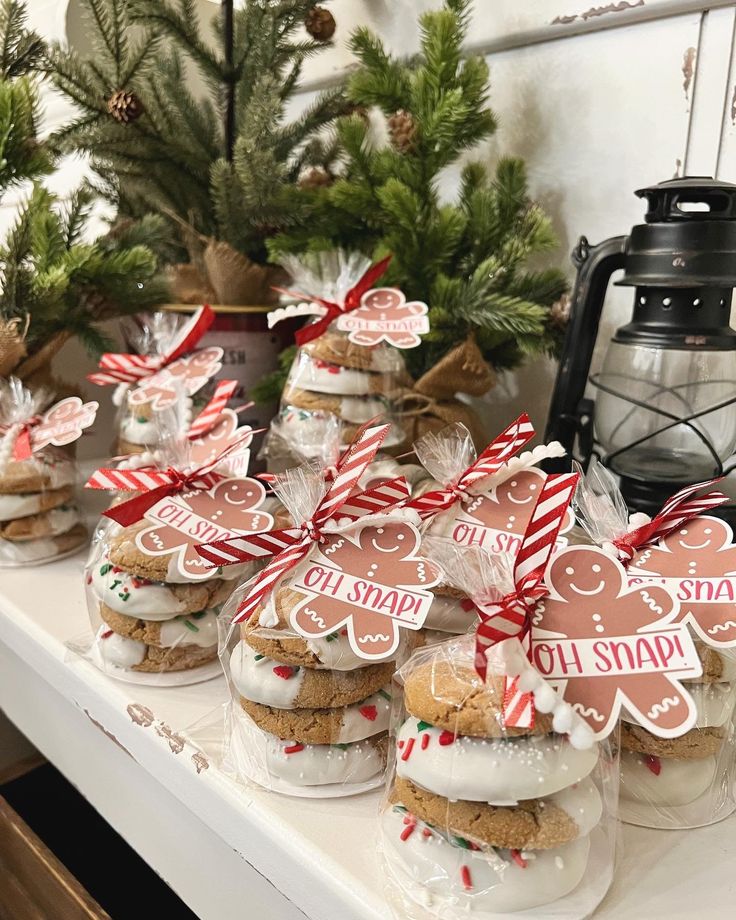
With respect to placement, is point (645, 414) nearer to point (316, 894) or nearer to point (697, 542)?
point (697, 542)

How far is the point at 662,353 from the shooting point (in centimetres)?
88

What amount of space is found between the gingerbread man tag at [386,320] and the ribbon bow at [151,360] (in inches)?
9.3

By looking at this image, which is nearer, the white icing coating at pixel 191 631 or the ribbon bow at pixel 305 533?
the ribbon bow at pixel 305 533

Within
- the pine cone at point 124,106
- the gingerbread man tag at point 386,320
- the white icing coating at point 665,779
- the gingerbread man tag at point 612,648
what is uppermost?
the pine cone at point 124,106

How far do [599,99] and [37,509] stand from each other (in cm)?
98

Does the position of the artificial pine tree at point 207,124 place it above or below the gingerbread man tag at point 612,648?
above

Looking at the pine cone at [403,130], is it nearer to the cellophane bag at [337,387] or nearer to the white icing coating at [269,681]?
the cellophane bag at [337,387]

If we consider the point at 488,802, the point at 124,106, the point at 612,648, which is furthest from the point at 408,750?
the point at 124,106

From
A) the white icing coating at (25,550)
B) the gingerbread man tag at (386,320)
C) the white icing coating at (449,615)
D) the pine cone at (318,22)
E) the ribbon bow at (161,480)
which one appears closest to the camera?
the white icing coating at (449,615)

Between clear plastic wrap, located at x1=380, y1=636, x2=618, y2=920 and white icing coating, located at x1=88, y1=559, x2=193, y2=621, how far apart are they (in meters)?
0.33

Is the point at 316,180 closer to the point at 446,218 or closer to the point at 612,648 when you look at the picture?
the point at 446,218

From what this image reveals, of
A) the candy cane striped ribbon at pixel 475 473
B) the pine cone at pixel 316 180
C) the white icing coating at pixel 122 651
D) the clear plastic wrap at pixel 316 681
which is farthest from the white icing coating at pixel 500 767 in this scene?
the pine cone at pixel 316 180

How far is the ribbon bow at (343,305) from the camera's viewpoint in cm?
98

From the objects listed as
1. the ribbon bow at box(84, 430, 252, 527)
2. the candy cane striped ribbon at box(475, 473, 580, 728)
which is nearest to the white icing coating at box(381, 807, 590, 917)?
the candy cane striped ribbon at box(475, 473, 580, 728)
